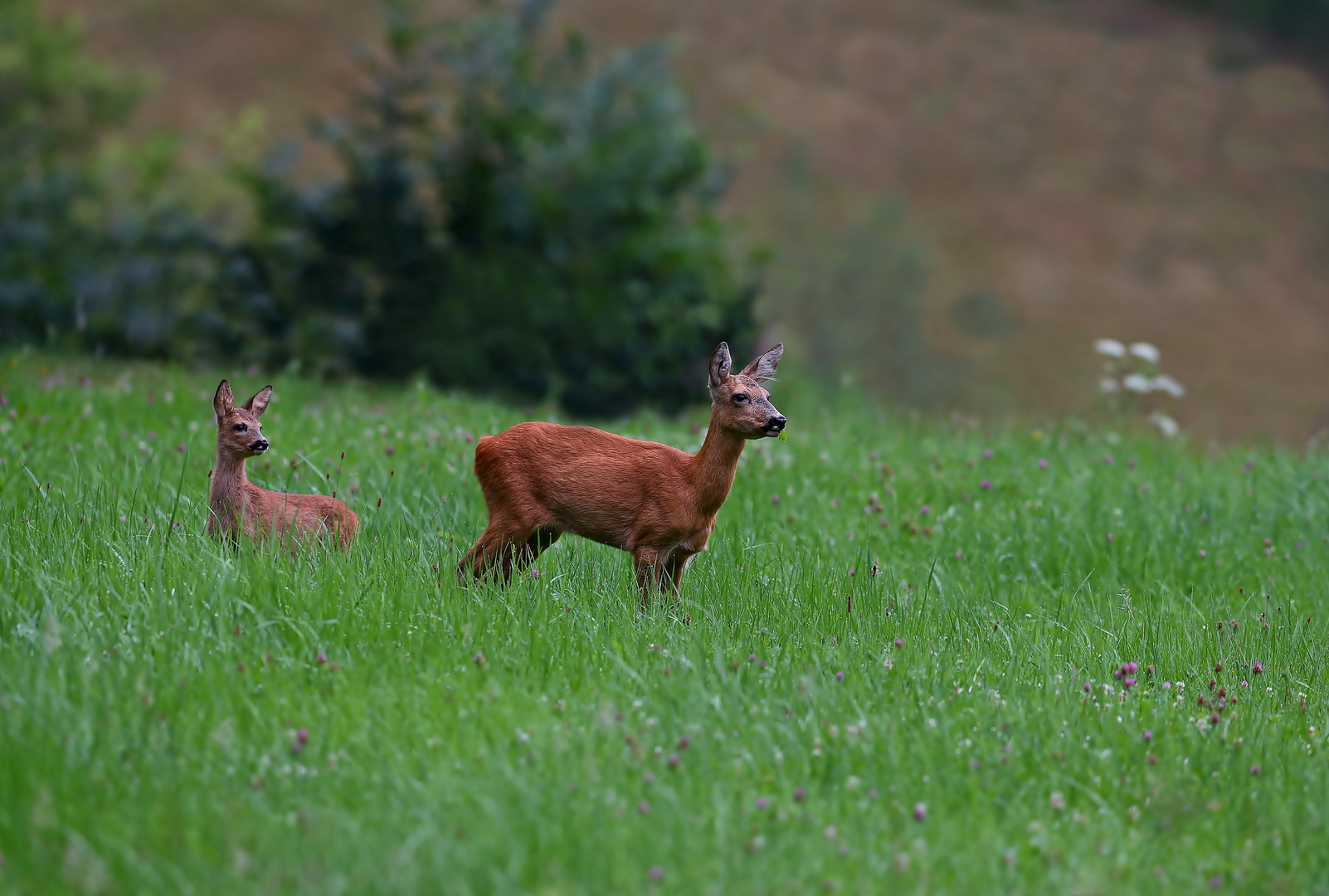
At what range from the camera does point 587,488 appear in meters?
5.93

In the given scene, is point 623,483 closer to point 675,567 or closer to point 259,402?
point 675,567

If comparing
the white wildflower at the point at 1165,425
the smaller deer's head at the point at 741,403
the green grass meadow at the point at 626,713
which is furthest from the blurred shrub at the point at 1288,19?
the smaller deer's head at the point at 741,403

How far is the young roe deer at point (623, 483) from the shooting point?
5.88m

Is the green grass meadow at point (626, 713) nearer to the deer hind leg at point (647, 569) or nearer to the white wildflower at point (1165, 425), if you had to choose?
the deer hind leg at point (647, 569)

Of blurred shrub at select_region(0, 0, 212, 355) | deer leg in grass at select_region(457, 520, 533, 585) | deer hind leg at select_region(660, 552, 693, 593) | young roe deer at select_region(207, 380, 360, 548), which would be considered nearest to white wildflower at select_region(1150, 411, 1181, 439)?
deer hind leg at select_region(660, 552, 693, 593)

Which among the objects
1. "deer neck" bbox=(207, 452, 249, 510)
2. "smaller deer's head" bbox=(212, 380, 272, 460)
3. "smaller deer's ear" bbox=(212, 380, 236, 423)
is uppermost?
"smaller deer's ear" bbox=(212, 380, 236, 423)

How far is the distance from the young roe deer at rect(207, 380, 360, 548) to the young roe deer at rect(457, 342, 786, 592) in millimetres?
913

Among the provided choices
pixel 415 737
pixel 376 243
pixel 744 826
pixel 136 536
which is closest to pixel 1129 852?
pixel 744 826

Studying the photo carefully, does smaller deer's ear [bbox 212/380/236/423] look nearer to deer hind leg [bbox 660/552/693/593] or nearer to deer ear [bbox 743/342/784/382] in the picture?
deer hind leg [bbox 660/552/693/593]

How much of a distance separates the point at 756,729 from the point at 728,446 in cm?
162

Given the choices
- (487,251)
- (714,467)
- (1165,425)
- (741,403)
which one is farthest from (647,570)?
(487,251)

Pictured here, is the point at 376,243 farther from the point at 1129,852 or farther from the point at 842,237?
the point at 1129,852

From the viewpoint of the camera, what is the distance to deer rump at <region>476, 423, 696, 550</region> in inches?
233

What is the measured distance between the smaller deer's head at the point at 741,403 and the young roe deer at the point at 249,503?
79.2 inches
